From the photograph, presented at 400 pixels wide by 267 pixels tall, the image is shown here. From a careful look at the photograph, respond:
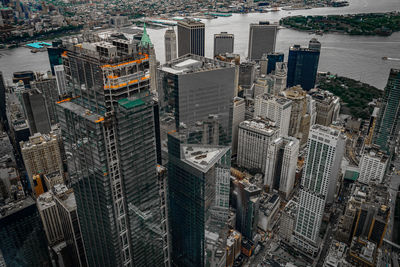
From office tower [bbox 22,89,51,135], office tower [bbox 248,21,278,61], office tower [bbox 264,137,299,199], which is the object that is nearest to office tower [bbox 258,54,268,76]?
office tower [bbox 248,21,278,61]

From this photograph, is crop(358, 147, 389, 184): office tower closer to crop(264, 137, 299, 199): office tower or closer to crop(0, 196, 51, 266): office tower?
crop(264, 137, 299, 199): office tower

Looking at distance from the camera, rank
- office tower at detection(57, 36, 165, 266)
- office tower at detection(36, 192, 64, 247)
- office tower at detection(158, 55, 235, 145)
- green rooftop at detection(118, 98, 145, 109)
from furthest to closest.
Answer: office tower at detection(36, 192, 64, 247)
office tower at detection(158, 55, 235, 145)
green rooftop at detection(118, 98, 145, 109)
office tower at detection(57, 36, 165, 266)

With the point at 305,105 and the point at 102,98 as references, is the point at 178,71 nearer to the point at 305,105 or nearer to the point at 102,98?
the point at 102,98

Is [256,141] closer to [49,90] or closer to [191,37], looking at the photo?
[191,37]

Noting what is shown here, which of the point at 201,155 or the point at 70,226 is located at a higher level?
the point at 201,155

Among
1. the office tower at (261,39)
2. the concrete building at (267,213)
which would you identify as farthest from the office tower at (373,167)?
the office tower at (261,39)

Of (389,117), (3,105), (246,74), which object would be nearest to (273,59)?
(246,74)
